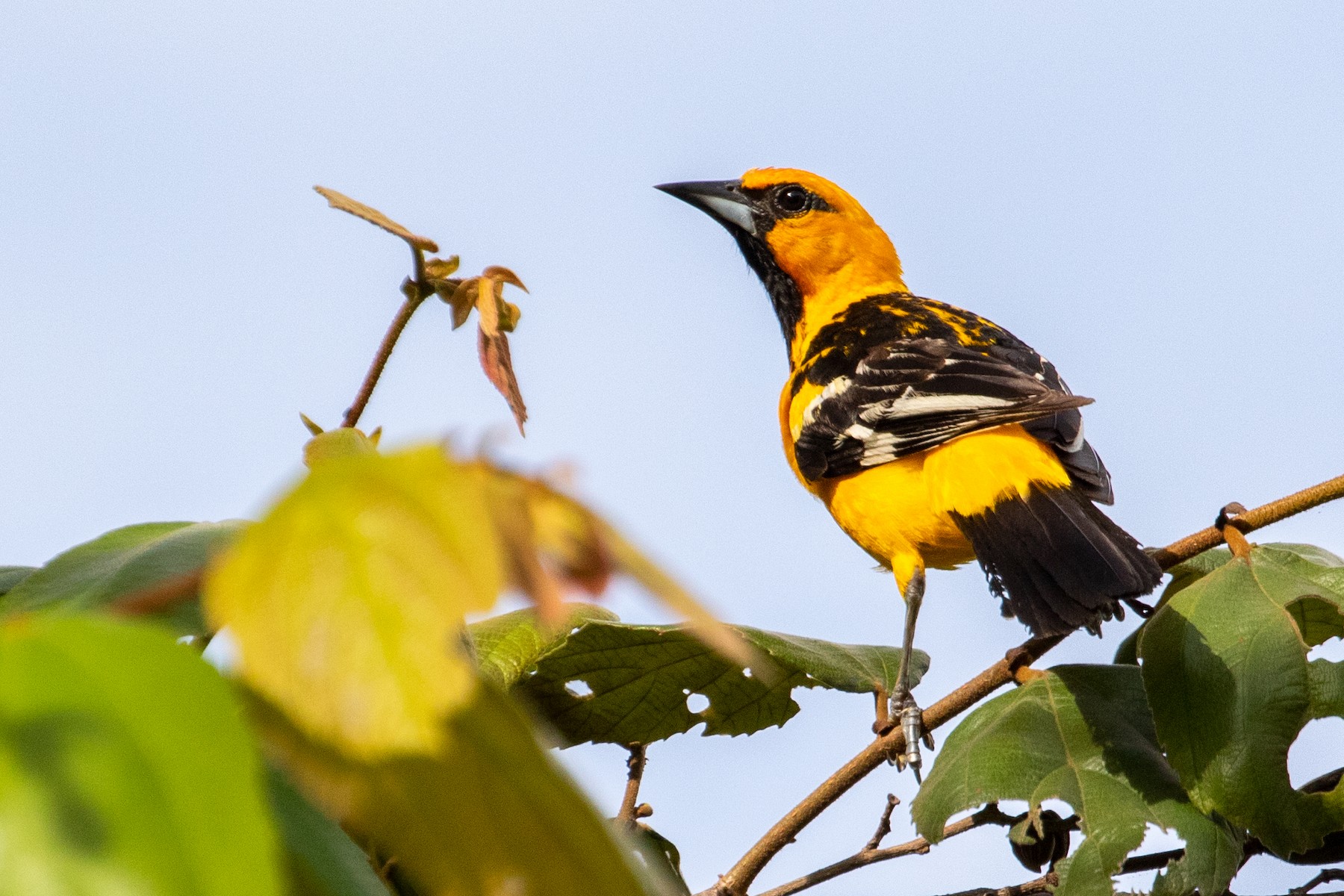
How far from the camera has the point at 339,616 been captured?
0.47 m

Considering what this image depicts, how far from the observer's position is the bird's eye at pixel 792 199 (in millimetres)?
5840

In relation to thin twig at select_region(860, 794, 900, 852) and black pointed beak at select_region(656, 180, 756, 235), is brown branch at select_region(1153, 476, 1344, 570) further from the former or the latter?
black pointed beak at select_region(656, 180, 756, 235)

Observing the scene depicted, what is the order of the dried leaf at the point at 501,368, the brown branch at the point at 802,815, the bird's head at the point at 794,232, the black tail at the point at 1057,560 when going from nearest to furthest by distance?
the dried leaf at the point at 501,368
the brown branch at the point at 802,815
the black tail at the point at 1057,560
the bird's head at the point at 794,232

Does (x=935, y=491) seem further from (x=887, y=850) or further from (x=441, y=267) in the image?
(x=441, y=267)

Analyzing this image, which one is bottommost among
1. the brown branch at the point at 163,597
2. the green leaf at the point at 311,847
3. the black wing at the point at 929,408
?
the black wing at the point at 929,408

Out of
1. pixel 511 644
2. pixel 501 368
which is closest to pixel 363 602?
pixel 501 368

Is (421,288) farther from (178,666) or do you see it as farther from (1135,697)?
(1135,697)

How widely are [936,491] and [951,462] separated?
10cm

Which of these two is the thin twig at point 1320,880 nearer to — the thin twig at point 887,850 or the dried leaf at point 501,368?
the thin twig at point 887,850

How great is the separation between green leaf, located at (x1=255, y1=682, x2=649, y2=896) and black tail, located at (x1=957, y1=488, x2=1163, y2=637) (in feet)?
8.59

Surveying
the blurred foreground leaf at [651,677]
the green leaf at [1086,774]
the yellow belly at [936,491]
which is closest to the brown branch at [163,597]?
the blurred foreground leaf at [651,677]

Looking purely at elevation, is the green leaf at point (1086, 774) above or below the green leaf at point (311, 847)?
below

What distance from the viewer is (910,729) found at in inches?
98.5

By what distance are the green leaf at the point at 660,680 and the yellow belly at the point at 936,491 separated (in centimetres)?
112
